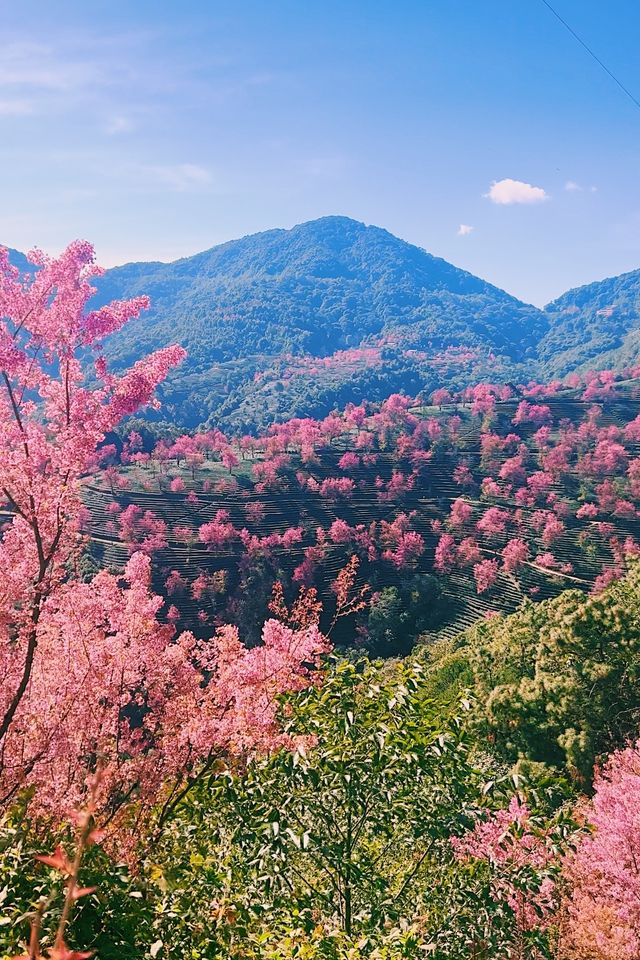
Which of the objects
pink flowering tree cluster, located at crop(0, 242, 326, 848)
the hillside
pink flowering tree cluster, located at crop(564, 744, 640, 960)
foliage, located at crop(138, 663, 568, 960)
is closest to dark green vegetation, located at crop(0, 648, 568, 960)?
foliage, located at crop(138, 663, 568, 960)

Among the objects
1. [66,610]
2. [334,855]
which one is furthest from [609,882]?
[66,610]

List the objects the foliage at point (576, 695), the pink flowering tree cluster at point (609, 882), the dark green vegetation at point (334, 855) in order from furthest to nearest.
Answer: the foliage at point (576, 695) → the pink flowering tree cluster at point (609, 882) → the dark green vegetation at point (334, 855)

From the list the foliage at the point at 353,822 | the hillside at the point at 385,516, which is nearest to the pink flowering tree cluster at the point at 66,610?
the foliage at the point at 353,822

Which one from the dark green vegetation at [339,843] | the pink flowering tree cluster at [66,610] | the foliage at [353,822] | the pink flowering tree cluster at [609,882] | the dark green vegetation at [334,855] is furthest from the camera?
the pink flowering tree cluster at [609,882]

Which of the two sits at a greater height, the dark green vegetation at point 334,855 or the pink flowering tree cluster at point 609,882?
the dark green vegetation at point 334,855

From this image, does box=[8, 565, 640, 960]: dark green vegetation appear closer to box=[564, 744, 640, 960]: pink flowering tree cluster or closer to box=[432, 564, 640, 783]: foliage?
box=[564, 744, 640, 960]: pink flowering tree cluster

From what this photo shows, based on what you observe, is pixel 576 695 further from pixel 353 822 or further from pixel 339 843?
pixel 339 843

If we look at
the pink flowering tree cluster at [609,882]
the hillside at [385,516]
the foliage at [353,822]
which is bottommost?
the hillside at [385,516]

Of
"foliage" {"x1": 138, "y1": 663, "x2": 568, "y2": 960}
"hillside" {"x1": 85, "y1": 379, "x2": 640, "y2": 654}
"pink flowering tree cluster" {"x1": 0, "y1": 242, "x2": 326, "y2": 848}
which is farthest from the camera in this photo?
"hillside" {"x1": 85, "y1": 379, "x2": 640, "y2": 654}

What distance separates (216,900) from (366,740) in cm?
204

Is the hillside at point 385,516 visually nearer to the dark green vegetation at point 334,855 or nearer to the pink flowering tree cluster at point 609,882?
the pink flowering tree cluster at point 609,882

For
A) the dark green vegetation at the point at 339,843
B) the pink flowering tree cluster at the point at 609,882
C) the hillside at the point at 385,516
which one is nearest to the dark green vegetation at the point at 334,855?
the dark green vegetation at the point at 339,843

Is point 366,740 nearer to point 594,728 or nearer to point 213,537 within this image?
point 594,728

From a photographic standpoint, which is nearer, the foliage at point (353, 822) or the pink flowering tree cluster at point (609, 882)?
the foliage at point (353, 822)
